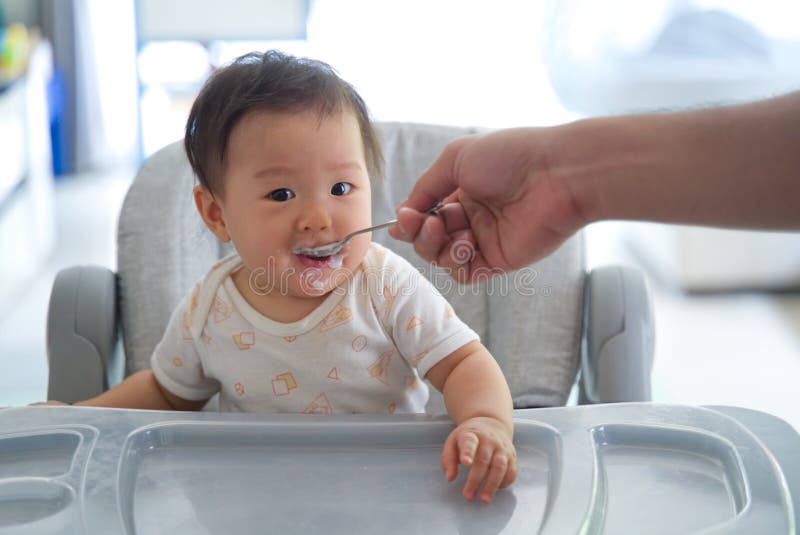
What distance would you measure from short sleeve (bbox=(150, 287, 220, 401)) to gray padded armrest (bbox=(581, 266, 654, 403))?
1.44 ft

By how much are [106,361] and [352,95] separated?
0.43m

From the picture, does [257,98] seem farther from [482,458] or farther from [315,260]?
[482,458]

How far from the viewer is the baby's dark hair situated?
102cm

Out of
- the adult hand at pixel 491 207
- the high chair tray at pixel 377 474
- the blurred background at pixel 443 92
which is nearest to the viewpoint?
the high chair tray at pixel 377 474

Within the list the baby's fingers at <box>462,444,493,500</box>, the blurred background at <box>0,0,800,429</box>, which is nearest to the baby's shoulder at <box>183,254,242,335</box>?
the baby's fingers at <box>462,444,493,500</box>

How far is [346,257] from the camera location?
1.02 metres

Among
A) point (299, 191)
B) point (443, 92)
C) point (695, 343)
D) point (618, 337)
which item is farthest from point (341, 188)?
point (443, 92)

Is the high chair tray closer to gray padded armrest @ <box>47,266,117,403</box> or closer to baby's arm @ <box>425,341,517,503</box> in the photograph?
baby's arm @ <box>425,341,517,503</box>

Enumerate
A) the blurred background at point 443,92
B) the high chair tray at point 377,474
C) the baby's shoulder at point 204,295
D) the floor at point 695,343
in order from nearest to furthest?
the high chair tray at point 377,474 < the baby's shoulder at point 204,295 < the floor at point 695,343 < the blurred background at point 443,92

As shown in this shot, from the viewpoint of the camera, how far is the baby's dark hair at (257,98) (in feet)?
3.34

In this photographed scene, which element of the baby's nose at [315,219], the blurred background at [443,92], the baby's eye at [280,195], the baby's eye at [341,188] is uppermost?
the baby's eye at [341,188]

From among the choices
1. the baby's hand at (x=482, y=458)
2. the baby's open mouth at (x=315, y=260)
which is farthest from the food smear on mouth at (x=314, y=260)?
the baby's hand at (x=482, y=458)

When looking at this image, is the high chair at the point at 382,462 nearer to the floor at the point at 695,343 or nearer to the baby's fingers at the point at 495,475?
the baby's fingers at the point at 495,475

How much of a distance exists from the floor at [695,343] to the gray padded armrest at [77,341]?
109 centimetres
